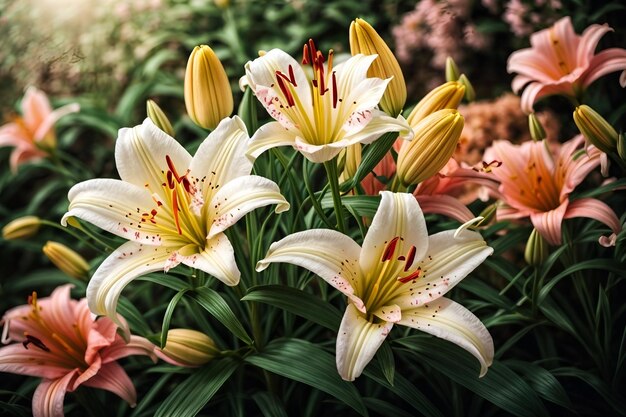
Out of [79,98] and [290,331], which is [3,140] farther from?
[290,331]

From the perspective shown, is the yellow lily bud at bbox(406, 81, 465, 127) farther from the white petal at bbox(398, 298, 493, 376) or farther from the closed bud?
the white petal at bbox(398, 298, 493, 376)

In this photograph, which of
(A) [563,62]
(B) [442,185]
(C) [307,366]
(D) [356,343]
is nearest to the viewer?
(D) [356,343]

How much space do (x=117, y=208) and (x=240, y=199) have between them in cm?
16

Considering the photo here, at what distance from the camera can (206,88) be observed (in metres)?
0.90

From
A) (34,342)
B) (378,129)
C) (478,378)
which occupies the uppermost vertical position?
(378,129)

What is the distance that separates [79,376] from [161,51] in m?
1.10

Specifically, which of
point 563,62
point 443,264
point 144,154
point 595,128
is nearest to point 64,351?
point 144,154

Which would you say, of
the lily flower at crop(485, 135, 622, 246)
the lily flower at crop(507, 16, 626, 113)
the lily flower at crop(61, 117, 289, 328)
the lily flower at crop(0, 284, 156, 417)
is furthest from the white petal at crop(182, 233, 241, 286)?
the lily flower at crop(507, 16, 626, 113)

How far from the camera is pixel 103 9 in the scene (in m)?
1.94

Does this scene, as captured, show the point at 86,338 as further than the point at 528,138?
No

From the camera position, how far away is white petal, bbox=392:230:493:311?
831 mm

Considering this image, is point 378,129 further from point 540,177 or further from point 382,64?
point 540,177

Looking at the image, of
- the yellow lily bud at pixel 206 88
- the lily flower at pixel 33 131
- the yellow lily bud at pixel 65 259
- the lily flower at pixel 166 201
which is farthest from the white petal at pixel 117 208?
the lily flower at pixel 33 131

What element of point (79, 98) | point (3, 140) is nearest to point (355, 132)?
point (3, 140)
